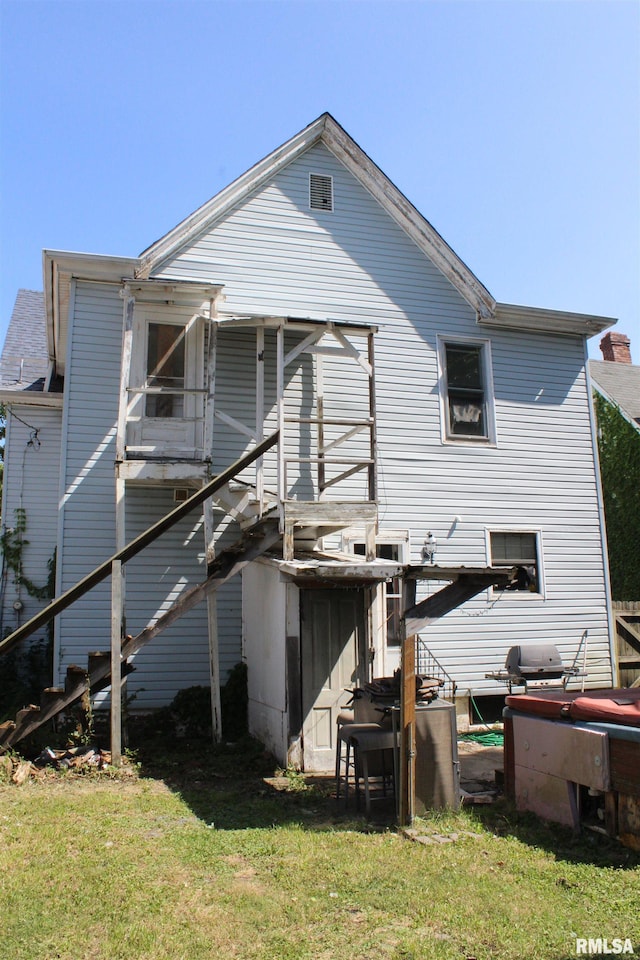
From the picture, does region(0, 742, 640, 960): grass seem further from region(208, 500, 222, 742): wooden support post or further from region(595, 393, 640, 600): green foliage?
region(595, 393, 640, 600): green foliage

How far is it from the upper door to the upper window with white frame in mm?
4505

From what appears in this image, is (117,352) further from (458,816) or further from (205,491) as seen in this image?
(458,816)

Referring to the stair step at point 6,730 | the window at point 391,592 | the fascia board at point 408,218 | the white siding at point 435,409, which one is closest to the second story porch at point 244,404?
the white siding at point 435,409

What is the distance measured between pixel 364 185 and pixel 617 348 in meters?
15.6

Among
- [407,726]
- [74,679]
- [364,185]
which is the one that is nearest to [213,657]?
[74,679]

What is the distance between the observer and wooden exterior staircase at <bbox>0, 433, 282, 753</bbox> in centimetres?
872

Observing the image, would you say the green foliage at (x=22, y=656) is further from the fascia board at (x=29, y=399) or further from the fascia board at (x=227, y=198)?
the fascia board at (x=227, y=198)

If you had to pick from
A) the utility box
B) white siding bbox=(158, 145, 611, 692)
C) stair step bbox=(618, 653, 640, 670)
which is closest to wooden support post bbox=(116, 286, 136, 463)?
white siding bbox=(158, 145, 611, 692)

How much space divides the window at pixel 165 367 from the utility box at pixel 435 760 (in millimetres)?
6098

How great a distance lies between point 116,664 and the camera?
8.87m

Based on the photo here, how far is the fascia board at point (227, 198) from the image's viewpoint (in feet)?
37.9

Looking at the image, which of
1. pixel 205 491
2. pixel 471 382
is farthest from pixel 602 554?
pixel 205 491

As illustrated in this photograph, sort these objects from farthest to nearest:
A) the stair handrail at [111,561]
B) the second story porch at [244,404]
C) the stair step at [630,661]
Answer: the stair step at [630,661] < the second story porch at [244,404] < the stair handrail at [111,561]

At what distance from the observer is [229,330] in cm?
1175
